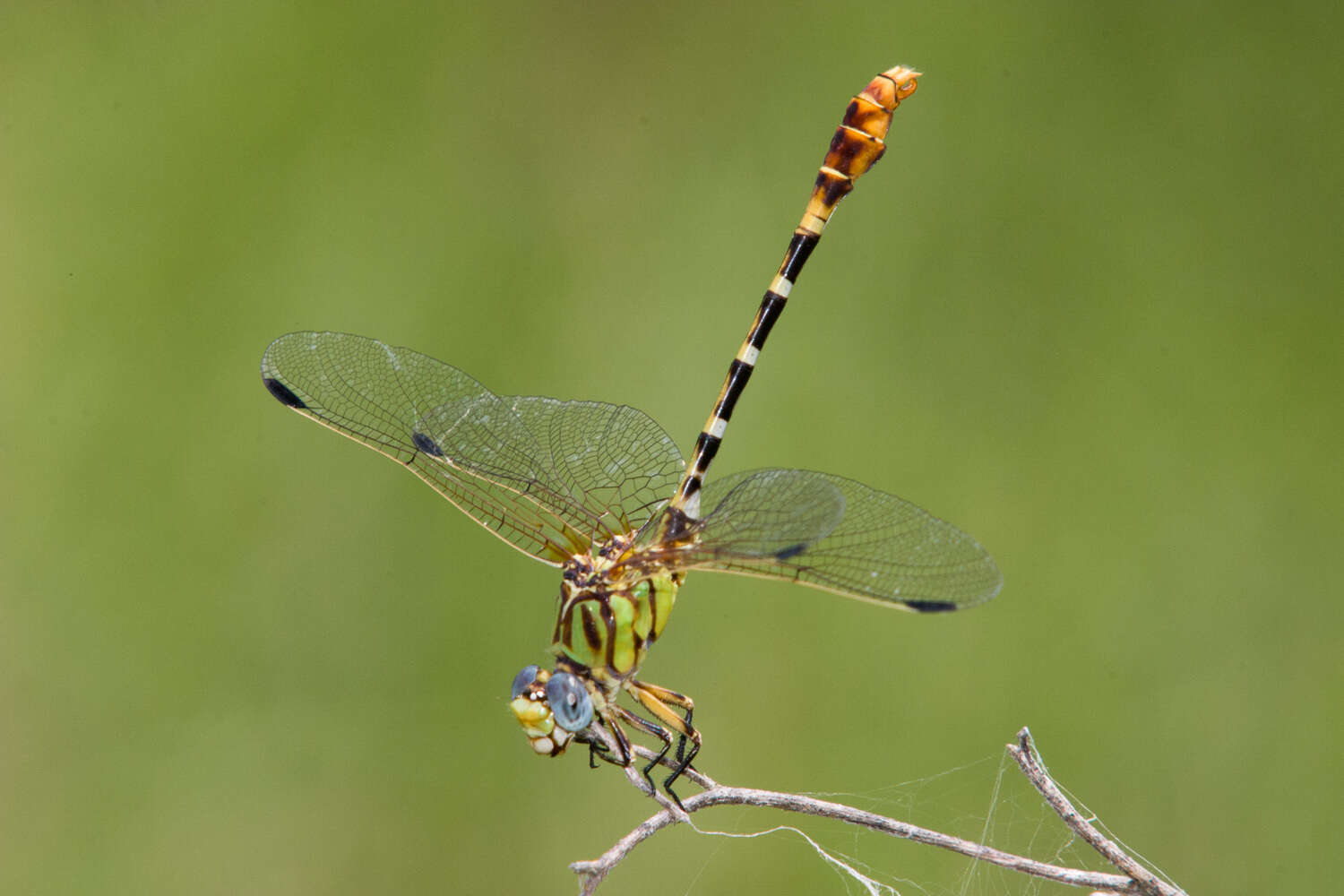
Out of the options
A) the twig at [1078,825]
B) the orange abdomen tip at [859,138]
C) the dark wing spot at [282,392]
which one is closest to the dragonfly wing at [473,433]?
the dark wing spot at [282,392]

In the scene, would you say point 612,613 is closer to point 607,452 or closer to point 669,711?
point 669,711

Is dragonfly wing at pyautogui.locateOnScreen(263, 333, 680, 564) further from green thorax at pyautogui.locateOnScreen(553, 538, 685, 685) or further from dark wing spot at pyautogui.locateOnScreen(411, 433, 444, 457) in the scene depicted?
green thorax at pyautogui.locateOnScreen(553, 538, 685, 685)

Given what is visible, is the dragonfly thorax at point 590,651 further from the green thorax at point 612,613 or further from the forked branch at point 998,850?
the forked branch at point 998,850

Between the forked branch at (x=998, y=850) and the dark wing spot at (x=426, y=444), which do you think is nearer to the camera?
the forked branch at (x=998, y=850)

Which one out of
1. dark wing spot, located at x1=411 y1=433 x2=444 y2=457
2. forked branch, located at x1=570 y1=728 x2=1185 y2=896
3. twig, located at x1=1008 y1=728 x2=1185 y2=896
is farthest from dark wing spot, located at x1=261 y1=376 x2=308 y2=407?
twig, located at x1=1008 y1=728 x2=1185 y2=896

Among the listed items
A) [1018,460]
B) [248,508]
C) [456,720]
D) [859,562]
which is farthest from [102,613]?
[1018,460]
